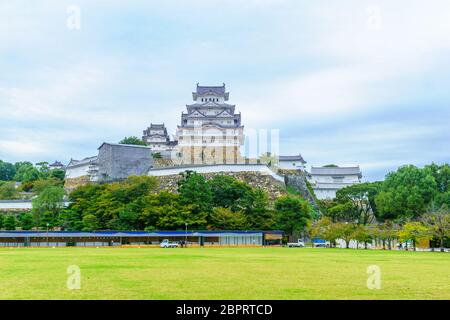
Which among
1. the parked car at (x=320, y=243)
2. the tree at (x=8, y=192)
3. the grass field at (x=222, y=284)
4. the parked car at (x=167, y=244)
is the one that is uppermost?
the tree at (x=8, y=192)

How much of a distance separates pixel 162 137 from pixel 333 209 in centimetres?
3490

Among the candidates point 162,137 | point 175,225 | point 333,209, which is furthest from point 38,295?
point 162,137

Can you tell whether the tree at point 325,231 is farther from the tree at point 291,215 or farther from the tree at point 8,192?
the tree at point 8,192

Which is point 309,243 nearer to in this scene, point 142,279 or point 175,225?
point 175,225

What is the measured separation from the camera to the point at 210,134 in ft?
278

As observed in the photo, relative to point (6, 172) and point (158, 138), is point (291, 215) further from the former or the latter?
point (6, 172)

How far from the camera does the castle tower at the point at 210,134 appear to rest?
84.6m

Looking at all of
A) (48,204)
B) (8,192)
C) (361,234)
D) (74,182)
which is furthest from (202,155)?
(361,234)

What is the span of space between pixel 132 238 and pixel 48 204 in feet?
43.0

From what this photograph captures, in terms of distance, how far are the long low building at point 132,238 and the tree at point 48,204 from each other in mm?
4968

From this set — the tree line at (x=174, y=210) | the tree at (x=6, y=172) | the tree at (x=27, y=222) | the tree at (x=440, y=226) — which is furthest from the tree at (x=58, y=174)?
the tree at (x=440, y=226)

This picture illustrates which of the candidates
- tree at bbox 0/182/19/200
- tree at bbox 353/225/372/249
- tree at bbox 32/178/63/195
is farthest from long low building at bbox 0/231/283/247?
tree at bbox 0/182/19/200

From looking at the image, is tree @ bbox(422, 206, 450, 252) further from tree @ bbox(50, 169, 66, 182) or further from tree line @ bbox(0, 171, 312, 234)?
tree @ bbox(50, 169, 66, 182)
